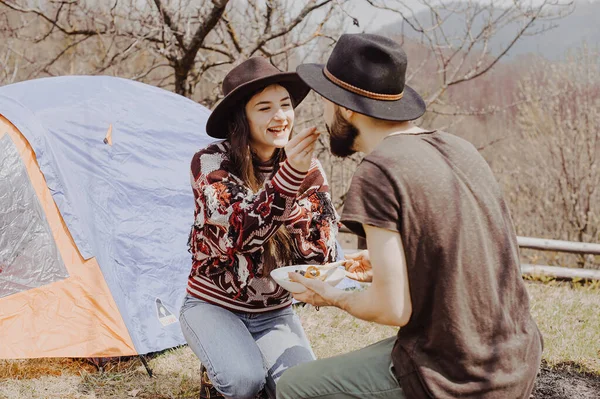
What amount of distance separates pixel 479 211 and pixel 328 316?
2.99 metres

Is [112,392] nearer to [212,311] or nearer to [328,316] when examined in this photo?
[212,311]

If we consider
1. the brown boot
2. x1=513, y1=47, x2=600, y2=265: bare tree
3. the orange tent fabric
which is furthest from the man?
x1=513, y1=47, x2=600, y2=265: bare tree

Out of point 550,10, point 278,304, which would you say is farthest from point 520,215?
point 278,304

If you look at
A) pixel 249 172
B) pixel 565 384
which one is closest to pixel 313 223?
pixel 249 172

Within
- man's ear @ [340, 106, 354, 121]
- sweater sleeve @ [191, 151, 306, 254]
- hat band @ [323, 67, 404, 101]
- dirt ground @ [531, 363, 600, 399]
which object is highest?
hat band @ [323, 67, 404, 101]

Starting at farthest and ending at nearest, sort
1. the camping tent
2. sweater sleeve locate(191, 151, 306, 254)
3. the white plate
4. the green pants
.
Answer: the camping tent
sweater sleeve locate(191, 151, 306, 254)
the white plate
the green pants

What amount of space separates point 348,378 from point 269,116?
135 centimetres

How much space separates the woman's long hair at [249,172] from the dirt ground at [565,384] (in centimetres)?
165

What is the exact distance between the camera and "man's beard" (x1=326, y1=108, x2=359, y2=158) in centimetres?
196

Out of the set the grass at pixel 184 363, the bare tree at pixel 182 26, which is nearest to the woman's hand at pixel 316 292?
the grass at pixel 184 363

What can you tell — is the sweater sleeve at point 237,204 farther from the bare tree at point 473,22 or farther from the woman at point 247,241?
the bare tree at point 473,22

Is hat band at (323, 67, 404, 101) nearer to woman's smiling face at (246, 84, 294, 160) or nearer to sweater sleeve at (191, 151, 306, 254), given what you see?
sweater sleeve at (191, 151, 306, 254)

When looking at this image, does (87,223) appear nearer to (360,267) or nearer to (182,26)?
(360,267)

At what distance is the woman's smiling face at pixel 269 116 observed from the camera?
9.16 feet
